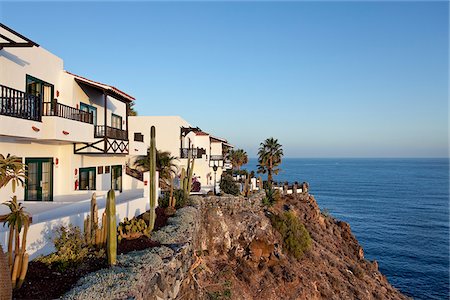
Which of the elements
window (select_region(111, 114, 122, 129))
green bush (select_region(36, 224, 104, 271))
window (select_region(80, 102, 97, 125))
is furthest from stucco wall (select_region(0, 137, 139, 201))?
green bush (select_region(36, 224, 104, 271))

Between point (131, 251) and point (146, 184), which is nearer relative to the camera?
point (131, 251)

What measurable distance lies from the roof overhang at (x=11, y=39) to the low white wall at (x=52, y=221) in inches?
268

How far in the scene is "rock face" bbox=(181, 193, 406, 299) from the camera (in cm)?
2034

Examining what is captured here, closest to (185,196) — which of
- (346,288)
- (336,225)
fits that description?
(346,288)

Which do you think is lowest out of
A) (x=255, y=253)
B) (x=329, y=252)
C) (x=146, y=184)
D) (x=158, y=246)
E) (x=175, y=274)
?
(x=329, y=252)

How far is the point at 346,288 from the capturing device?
2630 centimetres

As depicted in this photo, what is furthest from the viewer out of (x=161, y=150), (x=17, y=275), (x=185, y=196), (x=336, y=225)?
(x=336, y=225)

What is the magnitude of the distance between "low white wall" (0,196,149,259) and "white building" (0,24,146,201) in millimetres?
2345

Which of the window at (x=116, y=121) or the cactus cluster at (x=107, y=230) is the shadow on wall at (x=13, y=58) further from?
the window at (x=116, y=121)

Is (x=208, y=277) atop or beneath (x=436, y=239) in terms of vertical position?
atop

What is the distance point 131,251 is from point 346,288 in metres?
21.9

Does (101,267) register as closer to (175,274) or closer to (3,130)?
(175,274)

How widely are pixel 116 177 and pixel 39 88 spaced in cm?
1112

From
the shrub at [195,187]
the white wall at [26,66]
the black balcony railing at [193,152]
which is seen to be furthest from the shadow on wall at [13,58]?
the black balcony railing at [193,152]
